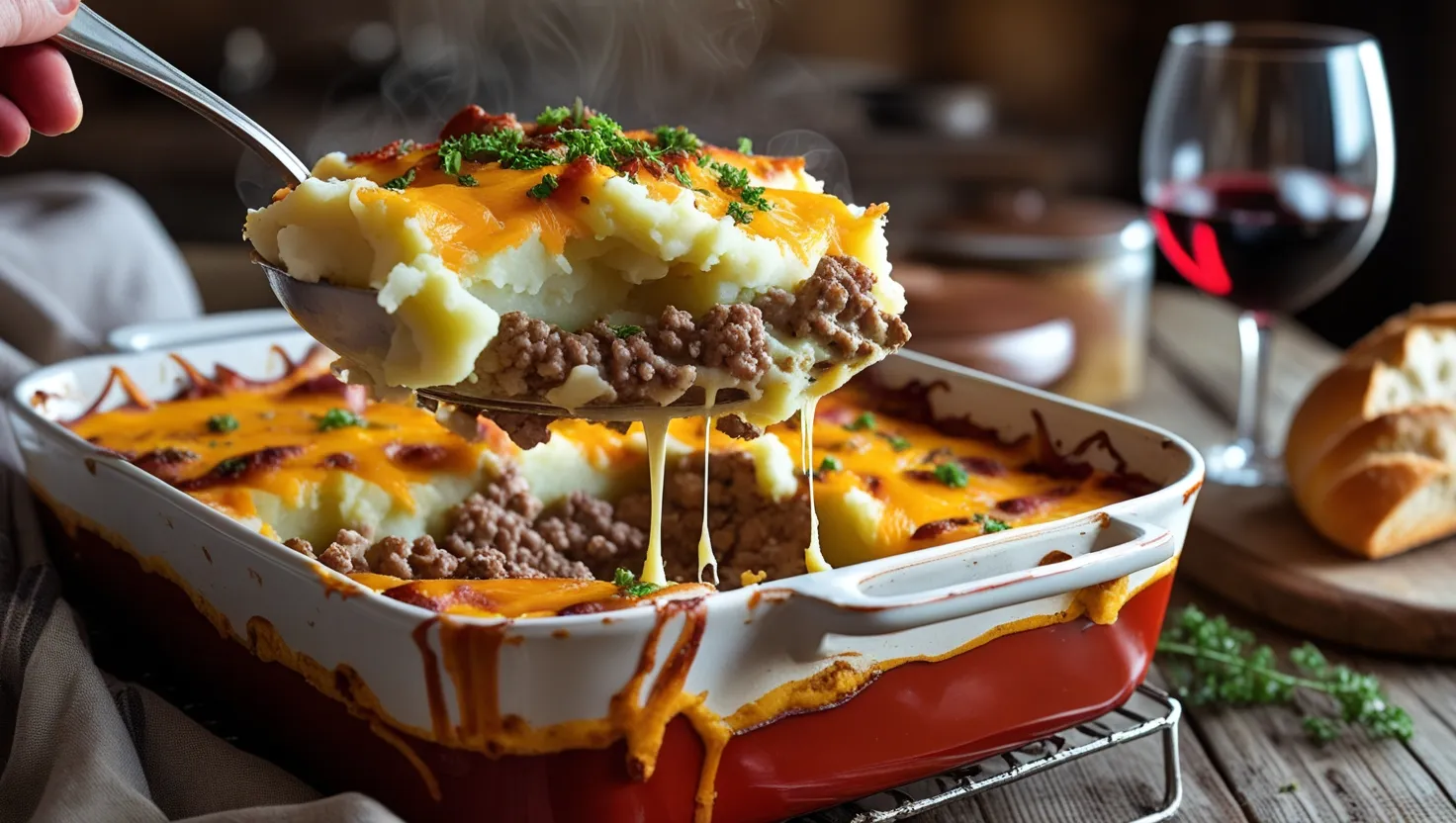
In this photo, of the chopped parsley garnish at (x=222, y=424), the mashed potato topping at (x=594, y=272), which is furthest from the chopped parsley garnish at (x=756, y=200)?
the chopped parsley garnish at (x=222, y=424)

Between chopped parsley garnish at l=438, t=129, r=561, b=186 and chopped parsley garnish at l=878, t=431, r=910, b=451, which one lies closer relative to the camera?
chopped parsley garnish at l=438, t=129, r=561, b=186

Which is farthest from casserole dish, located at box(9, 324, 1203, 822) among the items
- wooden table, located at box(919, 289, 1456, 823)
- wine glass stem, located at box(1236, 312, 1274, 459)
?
wine glass stem, located at box(1236, 312, 1274, 459)

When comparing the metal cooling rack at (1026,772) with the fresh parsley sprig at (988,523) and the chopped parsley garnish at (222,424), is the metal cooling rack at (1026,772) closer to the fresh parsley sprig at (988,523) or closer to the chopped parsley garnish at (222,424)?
the fresh parsley sprig at (988,523)

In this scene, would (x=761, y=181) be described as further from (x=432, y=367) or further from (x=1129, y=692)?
(x=1129, y=692)

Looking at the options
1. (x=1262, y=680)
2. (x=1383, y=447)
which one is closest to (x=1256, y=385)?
(x=1383, y=447)

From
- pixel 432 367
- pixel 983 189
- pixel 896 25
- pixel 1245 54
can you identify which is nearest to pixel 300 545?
pixel 432 367

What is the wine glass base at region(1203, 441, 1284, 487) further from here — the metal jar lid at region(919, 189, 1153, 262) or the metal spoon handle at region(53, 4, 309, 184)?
the metal spoon handle at region(53, 4, 309, 184)
